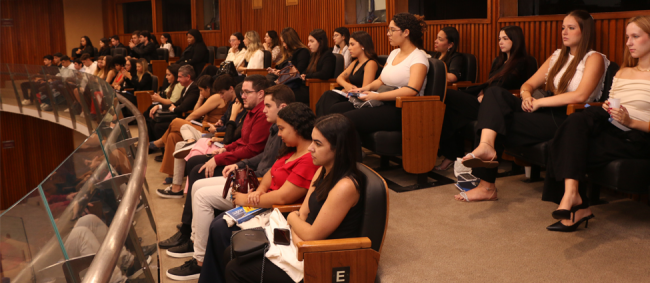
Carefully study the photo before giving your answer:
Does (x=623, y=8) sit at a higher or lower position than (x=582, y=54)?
higher

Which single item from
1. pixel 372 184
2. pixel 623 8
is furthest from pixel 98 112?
pixel 623 8

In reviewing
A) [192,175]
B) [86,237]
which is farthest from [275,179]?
[192,175]

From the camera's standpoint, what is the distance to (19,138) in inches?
514

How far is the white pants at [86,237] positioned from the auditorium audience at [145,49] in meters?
9.38

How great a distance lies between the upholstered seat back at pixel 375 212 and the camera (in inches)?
77.1

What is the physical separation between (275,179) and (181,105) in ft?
10.5

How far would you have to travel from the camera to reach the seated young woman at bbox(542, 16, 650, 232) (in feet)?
8.96

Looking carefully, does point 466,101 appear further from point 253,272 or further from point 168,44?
point 168,44

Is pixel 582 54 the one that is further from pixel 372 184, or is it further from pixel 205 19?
pixel 205 19

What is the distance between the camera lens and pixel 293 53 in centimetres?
613

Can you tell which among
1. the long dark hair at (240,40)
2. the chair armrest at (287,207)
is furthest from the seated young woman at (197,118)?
the long dark hair at (240,40)

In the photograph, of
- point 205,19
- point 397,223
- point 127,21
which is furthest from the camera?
point 127,21

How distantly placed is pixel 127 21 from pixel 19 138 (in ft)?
14.1

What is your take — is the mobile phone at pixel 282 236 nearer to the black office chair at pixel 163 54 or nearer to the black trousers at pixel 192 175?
the black trousers at pixel 192 175
